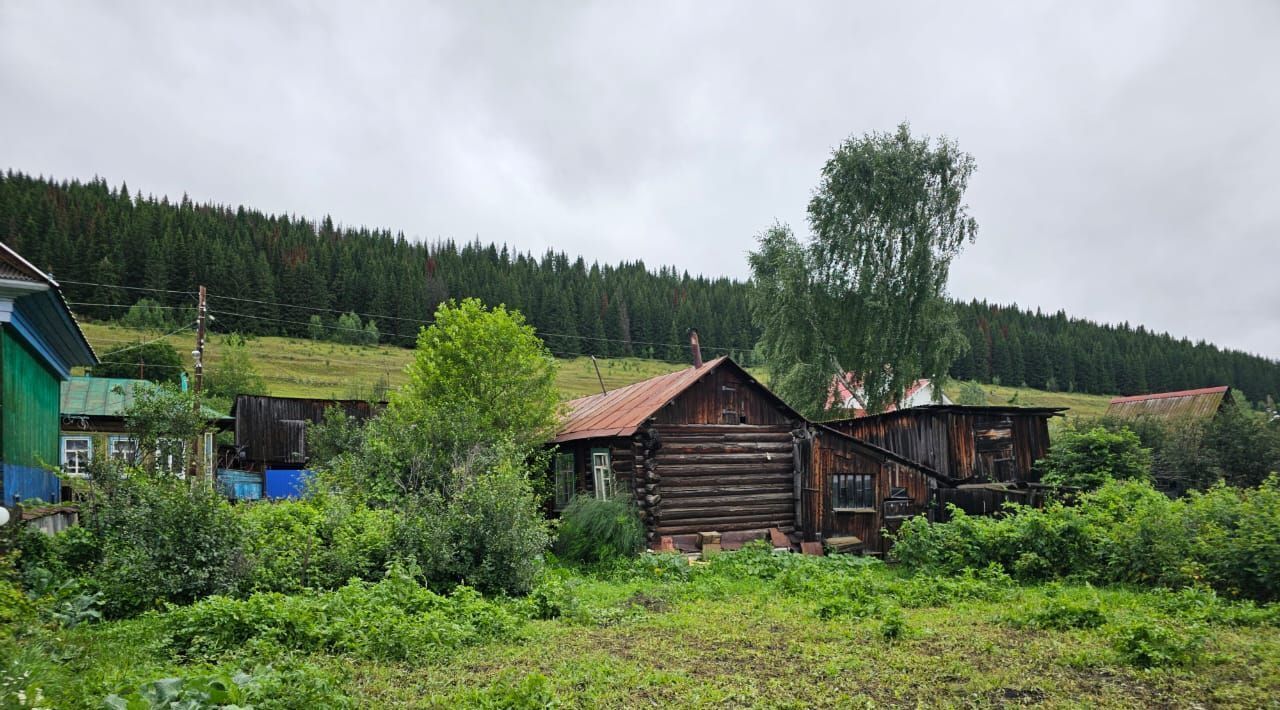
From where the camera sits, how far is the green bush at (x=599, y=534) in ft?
55.3

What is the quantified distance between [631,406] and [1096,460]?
17.2 meters

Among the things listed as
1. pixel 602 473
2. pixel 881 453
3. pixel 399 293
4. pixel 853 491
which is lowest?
pixel 853 491

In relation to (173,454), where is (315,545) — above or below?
below

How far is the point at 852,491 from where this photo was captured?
20984 mm

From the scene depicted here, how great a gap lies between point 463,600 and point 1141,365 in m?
108

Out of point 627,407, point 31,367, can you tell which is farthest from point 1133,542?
point 31,367

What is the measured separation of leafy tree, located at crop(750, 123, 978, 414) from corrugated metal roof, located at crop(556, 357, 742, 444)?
10.5 m

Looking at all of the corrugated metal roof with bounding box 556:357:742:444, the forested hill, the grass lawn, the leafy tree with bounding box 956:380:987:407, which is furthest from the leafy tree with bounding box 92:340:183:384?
the leafy tree with bounding box 956:380:987:407

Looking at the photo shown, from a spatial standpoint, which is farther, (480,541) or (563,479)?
(563,479)

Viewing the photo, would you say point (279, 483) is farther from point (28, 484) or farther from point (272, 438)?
point (28, 484)

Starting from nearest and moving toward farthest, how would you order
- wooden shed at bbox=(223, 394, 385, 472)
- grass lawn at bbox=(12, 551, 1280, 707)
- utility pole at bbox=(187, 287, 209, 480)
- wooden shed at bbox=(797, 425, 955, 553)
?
grass lawn at bbox=(12, 551, 1280, 707), utility pole at bbox=(187, 287, 209, 480), wooden shed at bbox=(797, 425, 955, 553), wooden shed at bbox=(223, 394, 385, 472)

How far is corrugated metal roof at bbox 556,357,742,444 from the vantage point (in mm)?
18953

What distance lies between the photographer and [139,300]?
74625 millimetres

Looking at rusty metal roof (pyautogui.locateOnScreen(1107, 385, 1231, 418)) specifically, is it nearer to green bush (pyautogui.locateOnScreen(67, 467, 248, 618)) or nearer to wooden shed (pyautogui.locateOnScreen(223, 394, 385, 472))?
green bush (pyautogui.locateOnScreen(67, 467, 248, 618))
